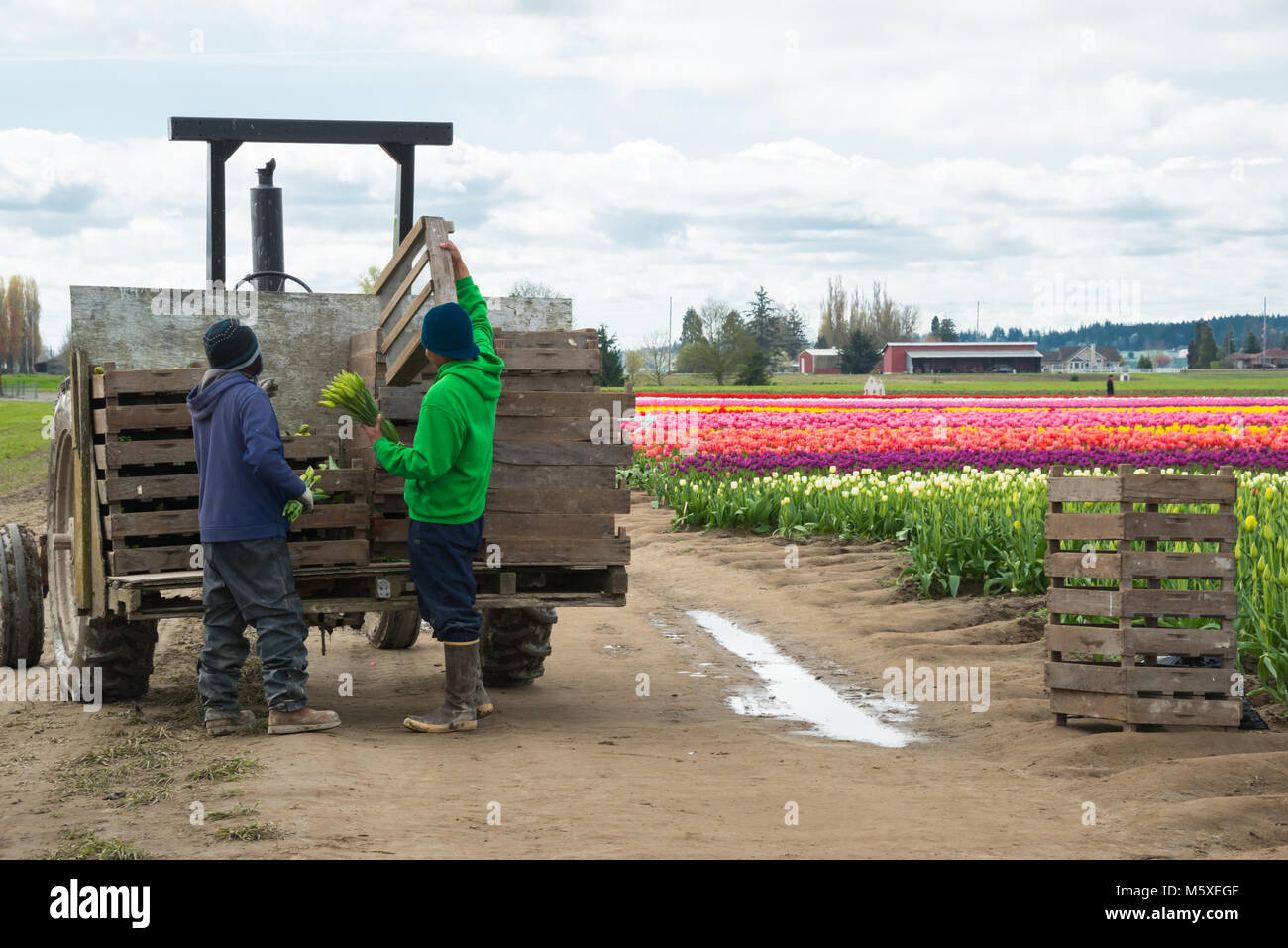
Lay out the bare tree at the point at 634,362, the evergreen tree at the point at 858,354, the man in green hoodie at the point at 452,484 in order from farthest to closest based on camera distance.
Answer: the evergreen tree at the point at 858,354, the bare tree at the point at 634,362, the man in green hoodie at the point at 452,484

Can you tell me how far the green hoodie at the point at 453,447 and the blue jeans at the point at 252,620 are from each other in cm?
69

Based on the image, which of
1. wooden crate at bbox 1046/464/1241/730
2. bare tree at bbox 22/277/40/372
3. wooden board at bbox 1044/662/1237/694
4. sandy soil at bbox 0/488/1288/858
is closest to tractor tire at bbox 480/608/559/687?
sandy soil at bbox 0/488/1288/858

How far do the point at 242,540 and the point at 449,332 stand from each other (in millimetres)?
1376

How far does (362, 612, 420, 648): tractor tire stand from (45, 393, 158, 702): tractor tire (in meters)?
1.99

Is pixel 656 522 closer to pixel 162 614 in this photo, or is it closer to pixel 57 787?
pixel 162 614

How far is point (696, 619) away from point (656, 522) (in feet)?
17.6

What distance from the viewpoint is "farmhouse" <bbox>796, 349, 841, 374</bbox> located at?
10100cm

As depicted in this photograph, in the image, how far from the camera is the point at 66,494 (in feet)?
25.5

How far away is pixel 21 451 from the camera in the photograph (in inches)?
1178

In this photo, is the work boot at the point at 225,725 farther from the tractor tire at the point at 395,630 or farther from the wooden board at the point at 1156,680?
the wooden board at the point at 1156,680

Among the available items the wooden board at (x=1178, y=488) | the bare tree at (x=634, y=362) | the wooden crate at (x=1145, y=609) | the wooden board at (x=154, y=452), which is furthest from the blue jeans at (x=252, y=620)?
the bare tree at (x=634, y=362)

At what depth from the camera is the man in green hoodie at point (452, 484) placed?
245 inches

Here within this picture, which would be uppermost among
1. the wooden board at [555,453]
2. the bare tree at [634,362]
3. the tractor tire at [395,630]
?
the bare tree at [634,362]

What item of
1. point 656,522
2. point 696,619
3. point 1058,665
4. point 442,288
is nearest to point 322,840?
point 442,288
